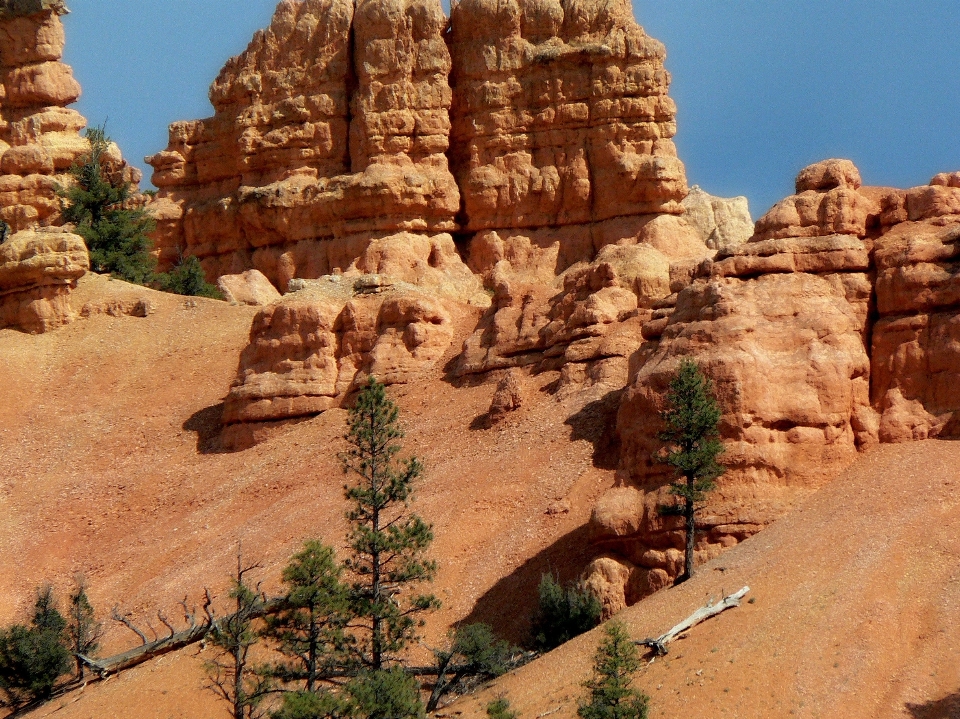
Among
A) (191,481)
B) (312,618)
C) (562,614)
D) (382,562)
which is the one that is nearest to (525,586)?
(562,614)

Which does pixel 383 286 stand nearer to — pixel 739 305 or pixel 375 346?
pixel 375 346

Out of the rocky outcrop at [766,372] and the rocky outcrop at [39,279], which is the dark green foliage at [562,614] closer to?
the rocky outcrop at [766,372]

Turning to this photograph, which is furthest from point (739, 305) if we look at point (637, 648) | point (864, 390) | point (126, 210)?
point (126, 210)

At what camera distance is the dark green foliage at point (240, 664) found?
3359cm

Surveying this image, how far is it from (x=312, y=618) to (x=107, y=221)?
119 ft

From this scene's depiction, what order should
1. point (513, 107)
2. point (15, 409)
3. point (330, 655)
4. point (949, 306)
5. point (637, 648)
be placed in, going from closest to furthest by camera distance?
point (637, 648), point (330, 655), point (949, 306), point (15, 409), point (513, 107)

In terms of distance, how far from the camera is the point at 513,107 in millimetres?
61656

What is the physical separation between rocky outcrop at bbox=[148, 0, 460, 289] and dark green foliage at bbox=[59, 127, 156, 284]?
4.09 ft

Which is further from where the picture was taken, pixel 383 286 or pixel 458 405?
pixel 383 286

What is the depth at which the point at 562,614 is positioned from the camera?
3609 cm

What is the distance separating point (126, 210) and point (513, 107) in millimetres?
16725

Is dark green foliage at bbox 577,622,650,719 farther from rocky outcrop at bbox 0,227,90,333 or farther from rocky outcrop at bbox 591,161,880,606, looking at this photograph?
rocky outcrop at bbox 0,227,90,333

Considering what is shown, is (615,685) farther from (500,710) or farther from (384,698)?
(384,698)

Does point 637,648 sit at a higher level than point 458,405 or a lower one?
lower
